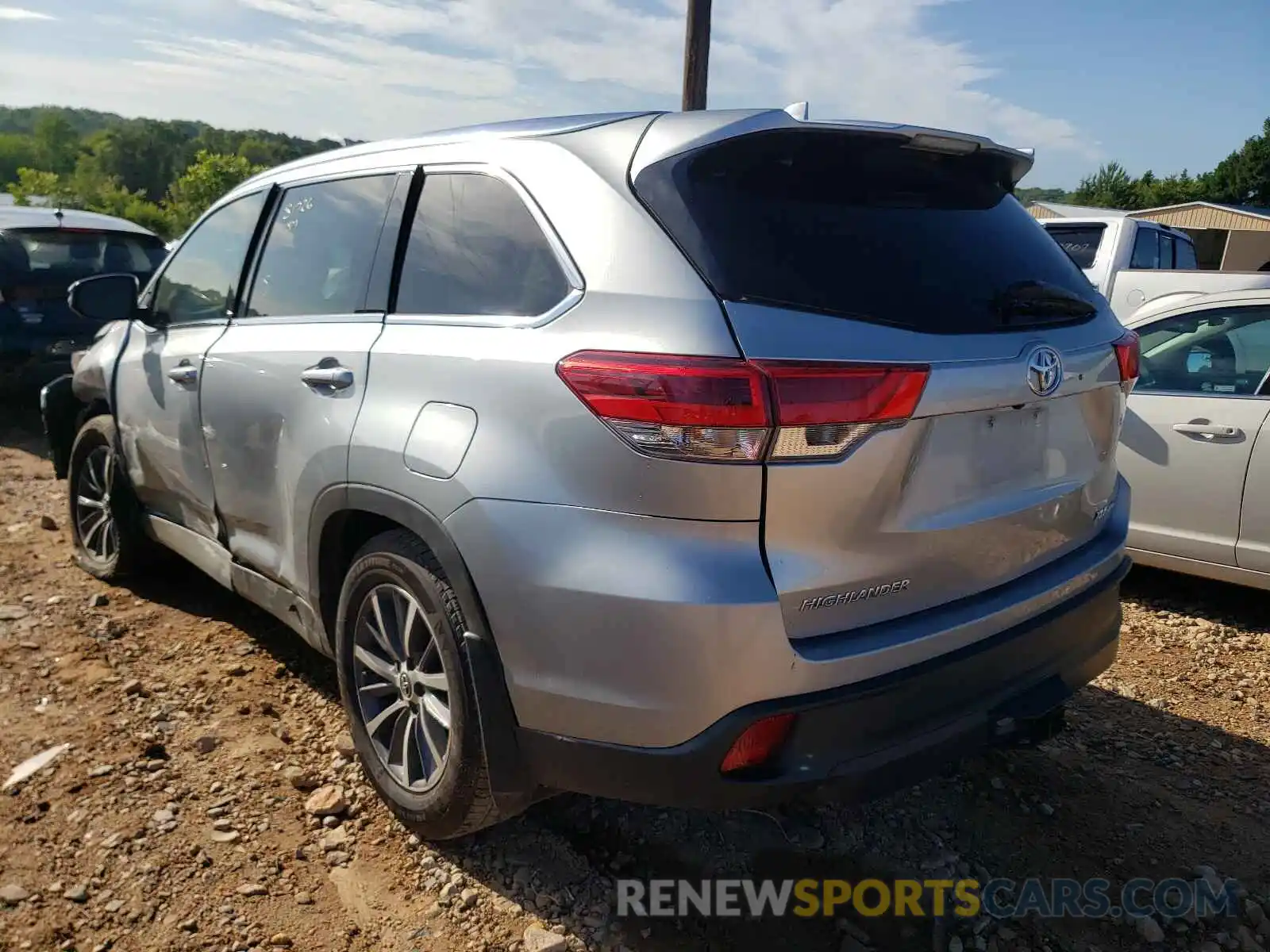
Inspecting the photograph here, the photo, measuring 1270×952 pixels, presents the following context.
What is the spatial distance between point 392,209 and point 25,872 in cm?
202

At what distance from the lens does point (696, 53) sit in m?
9.49

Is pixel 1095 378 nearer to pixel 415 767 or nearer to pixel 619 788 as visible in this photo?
pixel 619 788

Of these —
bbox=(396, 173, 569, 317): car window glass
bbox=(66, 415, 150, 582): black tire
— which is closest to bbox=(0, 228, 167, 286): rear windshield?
bbox=(66, 415, 150, 582): black tire

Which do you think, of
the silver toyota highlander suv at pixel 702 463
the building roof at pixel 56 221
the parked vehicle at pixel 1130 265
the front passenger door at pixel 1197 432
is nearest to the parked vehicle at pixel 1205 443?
the front passenger door at pixel 1197 432

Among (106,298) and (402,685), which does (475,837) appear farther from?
(106,298)

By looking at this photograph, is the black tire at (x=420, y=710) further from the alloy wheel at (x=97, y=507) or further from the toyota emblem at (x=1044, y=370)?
the alloy wheel at (x=97, y=507)

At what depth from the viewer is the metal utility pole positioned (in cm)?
938

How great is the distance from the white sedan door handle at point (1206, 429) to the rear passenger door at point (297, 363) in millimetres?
3464

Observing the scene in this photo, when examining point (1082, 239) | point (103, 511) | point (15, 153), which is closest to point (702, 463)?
point (103, 511)

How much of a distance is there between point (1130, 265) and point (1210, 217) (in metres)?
30.3

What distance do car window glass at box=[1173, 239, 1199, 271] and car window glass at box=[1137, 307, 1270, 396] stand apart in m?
7.16

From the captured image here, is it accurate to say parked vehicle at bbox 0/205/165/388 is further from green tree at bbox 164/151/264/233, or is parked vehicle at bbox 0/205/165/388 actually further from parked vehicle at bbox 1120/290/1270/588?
green tree at bbox 164/151/264/233

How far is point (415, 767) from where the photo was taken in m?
2.50

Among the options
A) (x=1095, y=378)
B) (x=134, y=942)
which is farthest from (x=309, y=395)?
(x=1095, y=378)
